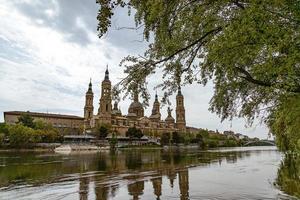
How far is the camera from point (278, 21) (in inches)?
244

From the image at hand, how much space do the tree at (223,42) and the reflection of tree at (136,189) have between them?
1033 cm

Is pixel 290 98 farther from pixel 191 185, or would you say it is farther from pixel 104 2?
pixel 191 185

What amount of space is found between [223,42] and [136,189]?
15704 millimetres

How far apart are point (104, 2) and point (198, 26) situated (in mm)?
2286

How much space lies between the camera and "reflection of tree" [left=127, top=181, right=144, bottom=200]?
18480mm

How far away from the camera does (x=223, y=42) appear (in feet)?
20.8

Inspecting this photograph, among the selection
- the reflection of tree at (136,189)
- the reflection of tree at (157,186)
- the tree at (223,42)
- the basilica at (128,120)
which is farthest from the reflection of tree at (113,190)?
the basilica at (128,120)

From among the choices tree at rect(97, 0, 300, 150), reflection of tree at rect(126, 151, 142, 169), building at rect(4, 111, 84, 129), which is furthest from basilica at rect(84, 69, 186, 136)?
tree at rect(97, 0, 300, 150)

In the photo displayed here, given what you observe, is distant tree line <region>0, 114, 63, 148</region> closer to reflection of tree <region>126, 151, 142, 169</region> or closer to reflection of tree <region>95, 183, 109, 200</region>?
reflection of tree <region>126, 151, 142, 169</region>

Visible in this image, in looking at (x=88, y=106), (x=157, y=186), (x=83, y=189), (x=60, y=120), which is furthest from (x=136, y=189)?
(x=60, y=120)

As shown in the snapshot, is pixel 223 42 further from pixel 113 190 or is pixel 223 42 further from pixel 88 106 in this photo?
pixel 88 106

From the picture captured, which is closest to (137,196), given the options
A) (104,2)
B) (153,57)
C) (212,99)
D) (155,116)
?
(212,99)

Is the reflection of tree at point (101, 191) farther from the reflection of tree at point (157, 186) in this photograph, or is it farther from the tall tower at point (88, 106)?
the tall tower at point (88, 106)

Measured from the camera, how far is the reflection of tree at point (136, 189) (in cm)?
1848
